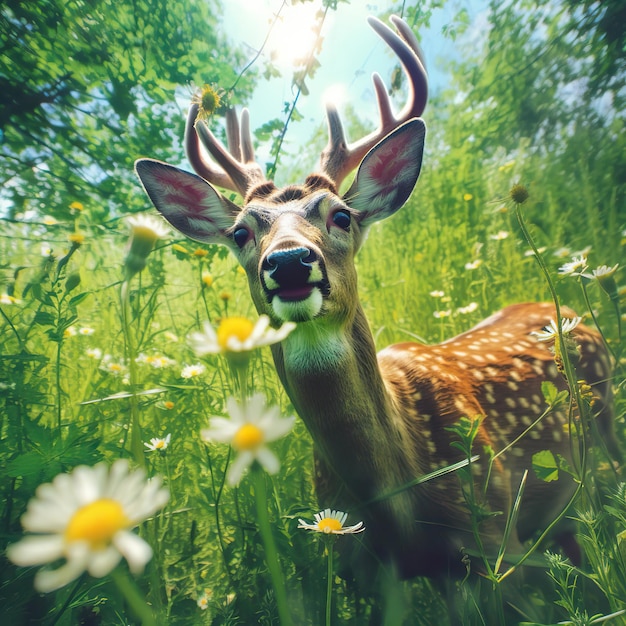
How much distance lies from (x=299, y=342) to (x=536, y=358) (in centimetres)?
142

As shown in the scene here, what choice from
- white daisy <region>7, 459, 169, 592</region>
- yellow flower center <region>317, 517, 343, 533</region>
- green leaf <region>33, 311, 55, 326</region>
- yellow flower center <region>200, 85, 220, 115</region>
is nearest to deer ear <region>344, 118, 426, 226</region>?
yellow flower center <region>200, 85, 220, 115</region>

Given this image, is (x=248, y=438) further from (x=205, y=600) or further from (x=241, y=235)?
(x=241, y=235)

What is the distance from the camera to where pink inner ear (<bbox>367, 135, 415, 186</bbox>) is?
185cm

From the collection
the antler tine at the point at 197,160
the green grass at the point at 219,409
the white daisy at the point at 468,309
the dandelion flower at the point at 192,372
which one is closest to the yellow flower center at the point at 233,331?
the green grass at the point at 219,409

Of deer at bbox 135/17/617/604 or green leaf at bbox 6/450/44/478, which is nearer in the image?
green leaf at bbox 6/450/44/478

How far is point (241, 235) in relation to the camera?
6.02ft

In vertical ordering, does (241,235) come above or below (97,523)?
above

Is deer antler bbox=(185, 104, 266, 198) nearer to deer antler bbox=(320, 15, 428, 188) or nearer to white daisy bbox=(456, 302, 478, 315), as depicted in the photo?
deer antler bbox=(320, 15, 428, 188)

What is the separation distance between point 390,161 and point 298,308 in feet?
3.20

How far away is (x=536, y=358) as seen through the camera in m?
2.23

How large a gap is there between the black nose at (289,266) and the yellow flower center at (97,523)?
0.95 m

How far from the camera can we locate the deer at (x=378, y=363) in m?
1.45

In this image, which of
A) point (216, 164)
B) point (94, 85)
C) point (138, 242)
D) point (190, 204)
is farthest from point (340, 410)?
point (94, 85)

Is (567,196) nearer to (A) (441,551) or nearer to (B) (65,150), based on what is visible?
(A) (441,551)
